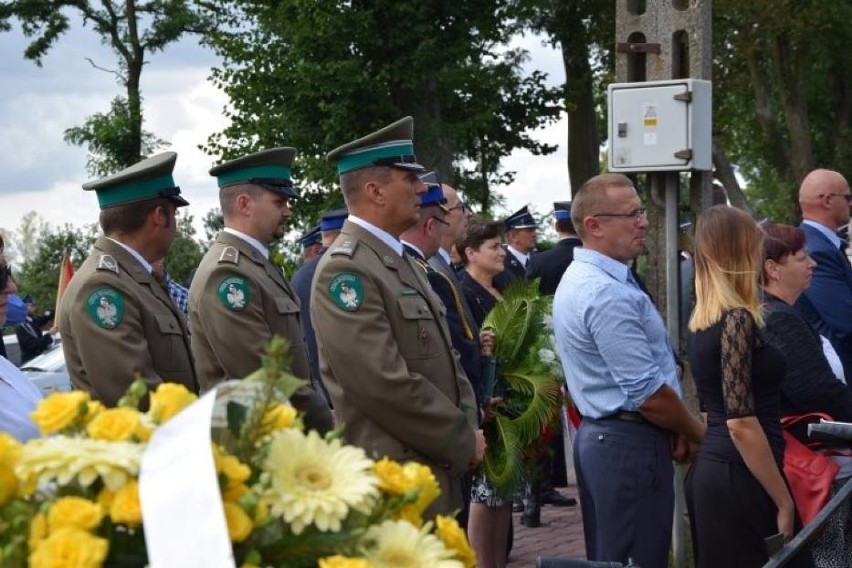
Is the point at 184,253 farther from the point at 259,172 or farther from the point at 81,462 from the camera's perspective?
the point at 81,462

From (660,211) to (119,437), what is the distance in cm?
722

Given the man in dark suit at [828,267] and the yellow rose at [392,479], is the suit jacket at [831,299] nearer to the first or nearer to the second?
the man in dark suit at [828,267]

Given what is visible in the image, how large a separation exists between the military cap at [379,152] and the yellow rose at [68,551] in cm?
334

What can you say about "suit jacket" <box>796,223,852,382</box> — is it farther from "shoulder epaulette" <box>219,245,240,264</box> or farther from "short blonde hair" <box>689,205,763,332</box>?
"shoulder epaulette" <box>219,245,240,264</box>

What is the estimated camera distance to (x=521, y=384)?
631 centimetres

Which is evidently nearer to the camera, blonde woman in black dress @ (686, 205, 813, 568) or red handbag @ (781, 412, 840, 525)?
blonde woman in black dress @ (686, 205, 813, 568)

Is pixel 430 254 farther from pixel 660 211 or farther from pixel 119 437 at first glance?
pixel 119 437

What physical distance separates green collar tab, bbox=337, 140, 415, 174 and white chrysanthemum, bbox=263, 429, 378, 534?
10.1 ft

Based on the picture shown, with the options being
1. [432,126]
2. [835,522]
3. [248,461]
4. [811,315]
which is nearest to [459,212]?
[811,315]

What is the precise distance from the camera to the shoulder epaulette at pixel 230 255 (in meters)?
5.26

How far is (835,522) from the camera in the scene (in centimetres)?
351

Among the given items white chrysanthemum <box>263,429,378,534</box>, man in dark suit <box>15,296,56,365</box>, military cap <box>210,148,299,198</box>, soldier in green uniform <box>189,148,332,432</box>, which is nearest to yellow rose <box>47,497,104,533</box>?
white chrysanthemum <box>263,429,378,534</box>

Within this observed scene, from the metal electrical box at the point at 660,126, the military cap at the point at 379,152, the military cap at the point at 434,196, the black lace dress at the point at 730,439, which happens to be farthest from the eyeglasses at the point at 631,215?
the metal electrical box at the point at 660,126

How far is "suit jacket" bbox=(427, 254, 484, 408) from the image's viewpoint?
19.3 ft
